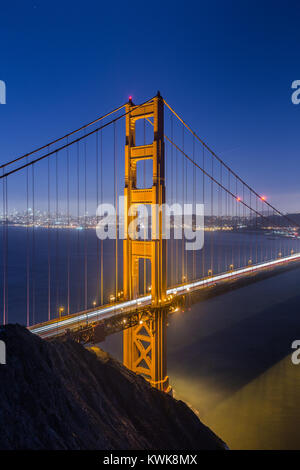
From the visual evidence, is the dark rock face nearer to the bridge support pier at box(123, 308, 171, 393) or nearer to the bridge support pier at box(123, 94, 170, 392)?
the bridge support pier at box(123, 308, 171, 393)

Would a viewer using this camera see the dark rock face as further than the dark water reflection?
No

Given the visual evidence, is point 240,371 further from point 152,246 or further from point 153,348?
point 152,246

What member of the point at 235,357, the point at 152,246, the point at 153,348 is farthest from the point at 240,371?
the point at 152,246

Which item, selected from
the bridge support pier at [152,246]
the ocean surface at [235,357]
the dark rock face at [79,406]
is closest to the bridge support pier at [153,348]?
the bridge support pier at [152,246]

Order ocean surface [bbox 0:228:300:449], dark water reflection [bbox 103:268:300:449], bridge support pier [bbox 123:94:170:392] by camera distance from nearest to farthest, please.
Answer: dark water reflection [bbox 103:268:300:449] → ocean surface [bbox 0:228:300:449] → bridge support pier [bbox 123:94:170:392]

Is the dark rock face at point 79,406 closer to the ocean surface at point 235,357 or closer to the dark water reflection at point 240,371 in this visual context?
the dark water reflection at point 240,371

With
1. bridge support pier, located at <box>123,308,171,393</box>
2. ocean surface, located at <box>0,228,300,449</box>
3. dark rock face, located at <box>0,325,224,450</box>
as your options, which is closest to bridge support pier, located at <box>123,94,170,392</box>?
bridge support pier, located at <box>123,308,171,393</box>
